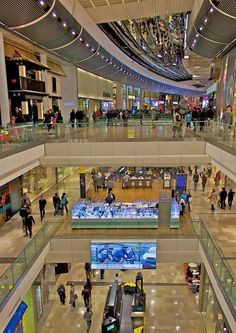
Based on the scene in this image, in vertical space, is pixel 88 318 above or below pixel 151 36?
below

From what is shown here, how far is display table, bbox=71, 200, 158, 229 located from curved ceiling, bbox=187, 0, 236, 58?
7964mm

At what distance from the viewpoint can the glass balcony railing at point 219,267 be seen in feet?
23.7

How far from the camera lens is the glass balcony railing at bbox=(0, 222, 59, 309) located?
297 inches

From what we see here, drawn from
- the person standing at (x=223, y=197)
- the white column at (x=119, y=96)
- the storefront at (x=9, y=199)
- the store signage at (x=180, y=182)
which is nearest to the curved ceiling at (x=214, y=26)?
the store signage at (x=180, y=182)

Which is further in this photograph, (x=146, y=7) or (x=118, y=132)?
(x=146, y=7)

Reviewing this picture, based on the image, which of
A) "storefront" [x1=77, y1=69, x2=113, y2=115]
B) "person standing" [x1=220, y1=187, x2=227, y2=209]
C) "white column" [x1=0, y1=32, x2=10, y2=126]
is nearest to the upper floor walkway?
"white column" [x1=0, y1=32, x2=10, y2=126]

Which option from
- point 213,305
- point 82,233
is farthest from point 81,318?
point 213,305

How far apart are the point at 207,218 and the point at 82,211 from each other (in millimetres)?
5560

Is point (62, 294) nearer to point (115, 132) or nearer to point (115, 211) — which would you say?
point (115, 211)

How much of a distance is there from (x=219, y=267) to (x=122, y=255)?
4229 mm

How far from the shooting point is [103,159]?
13.6 meters

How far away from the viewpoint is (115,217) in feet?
41.5

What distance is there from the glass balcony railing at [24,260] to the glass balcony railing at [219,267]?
17.6ft

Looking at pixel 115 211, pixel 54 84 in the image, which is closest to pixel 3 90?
pixel 115 211
